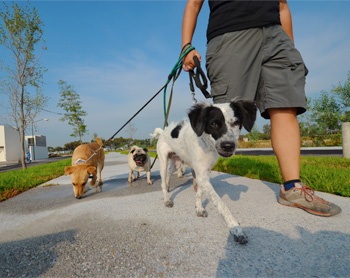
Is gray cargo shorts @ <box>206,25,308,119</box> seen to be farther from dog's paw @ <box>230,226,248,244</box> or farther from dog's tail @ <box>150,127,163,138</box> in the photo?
dog's tail @ <box>150,127,163,138</box>

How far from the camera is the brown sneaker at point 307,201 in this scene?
6.92ft

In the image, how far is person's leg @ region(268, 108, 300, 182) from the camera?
8.07 feet

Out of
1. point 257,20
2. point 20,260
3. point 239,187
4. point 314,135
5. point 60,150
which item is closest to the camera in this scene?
point 20,260

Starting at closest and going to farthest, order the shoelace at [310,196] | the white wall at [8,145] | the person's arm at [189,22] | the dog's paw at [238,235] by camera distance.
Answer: the dog's paw at [238,235], the shoelace at [310,196], the person's arm at [189,22], the white wall at [8,145]

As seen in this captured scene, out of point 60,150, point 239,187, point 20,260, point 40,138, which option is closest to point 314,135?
point 239,187

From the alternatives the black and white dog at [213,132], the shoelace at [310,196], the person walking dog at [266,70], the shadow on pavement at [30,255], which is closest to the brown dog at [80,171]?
the shadow on pavement at [30,255]

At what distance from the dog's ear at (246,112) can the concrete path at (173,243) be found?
111cm

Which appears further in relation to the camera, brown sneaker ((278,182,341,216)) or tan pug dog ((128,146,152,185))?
tan pug dog ((128,146,152,185))

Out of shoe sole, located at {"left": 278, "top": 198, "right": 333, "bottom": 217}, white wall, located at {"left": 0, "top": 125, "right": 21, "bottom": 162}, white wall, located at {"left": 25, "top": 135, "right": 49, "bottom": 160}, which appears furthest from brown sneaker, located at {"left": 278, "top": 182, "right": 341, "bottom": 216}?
white wall, located at {"left": 25, "top": 135, "right": 49, "bottom": 160}

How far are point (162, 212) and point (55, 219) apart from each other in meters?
1.40

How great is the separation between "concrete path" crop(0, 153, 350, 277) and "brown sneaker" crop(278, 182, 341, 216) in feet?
0.27

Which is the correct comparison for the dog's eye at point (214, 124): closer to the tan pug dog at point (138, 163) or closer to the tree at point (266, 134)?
the tan pug dog at point (138, 163)

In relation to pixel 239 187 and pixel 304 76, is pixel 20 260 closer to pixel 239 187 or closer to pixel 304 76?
pixel 239 187

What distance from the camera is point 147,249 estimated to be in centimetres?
163
